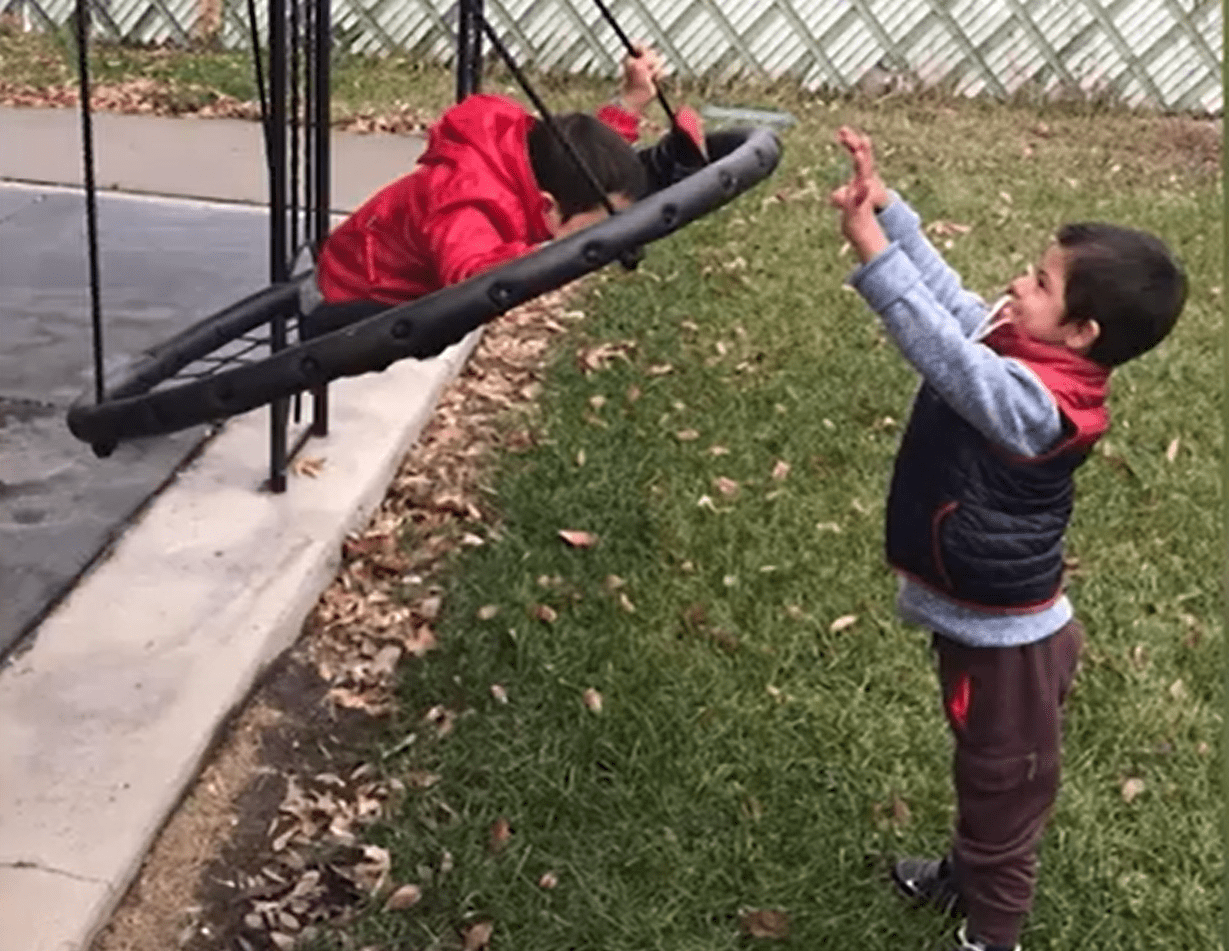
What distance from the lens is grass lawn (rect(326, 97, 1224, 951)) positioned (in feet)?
9.44

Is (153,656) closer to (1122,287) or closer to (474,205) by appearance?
(474,205)

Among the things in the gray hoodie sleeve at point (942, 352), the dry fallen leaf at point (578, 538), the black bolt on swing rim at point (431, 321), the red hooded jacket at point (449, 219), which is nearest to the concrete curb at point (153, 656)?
the dry fallen leaf at point (578, 538)

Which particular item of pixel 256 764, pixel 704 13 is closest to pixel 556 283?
pixel 256 764

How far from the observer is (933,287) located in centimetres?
251

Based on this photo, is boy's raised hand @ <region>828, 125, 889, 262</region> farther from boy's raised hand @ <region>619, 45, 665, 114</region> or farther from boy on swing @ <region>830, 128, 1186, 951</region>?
boy's raised hand @ <region>619, 45, 665, 114</region>

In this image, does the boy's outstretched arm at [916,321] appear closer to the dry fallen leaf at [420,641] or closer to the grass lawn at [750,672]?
the grass lawn at [750,672]

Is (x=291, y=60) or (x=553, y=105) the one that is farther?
(x=553, y=105)

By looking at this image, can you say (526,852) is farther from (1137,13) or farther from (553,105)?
(1137,13)

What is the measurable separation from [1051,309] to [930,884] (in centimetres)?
110

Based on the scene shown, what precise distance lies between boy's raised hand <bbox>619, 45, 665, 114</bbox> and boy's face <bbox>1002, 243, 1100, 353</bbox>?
805 millimetres

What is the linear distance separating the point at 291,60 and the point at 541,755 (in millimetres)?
1673

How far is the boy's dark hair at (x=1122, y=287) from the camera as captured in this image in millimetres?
2215

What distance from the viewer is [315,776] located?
3164 mm

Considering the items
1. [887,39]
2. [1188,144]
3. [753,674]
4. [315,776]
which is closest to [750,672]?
[753,674]
